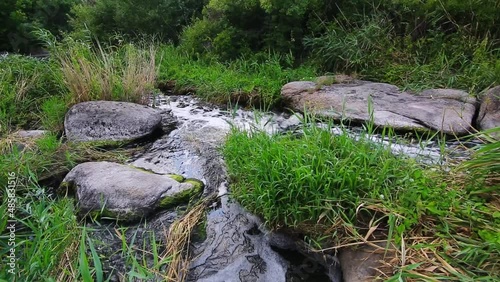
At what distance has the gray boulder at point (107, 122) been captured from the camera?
3.58 metres

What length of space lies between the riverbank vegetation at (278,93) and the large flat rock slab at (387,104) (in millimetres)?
274

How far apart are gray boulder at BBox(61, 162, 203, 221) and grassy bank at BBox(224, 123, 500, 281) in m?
0.48

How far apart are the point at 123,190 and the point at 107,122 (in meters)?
1.47

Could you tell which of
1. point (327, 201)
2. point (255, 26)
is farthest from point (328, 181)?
point (255, 26)

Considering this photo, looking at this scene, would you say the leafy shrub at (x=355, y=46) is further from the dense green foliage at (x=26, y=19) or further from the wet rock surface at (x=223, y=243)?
the dense green foliage at (x=26, y=19)

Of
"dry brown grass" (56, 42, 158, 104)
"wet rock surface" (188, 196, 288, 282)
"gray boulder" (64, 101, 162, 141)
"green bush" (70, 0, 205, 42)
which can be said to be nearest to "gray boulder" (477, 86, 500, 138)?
"wet rock surface" (188, 196, 288, 282)

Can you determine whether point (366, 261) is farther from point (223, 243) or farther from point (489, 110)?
point (489, 110)

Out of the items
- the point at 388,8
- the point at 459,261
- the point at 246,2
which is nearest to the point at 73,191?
the point at 459,261

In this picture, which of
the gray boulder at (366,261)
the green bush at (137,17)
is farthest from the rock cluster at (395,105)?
the green bush at (137,17)

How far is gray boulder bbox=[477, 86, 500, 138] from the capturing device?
10.7ft

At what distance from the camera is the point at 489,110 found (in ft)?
11.2

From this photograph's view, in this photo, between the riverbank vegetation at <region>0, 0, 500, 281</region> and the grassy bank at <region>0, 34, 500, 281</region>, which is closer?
the grassy bank at <region>0, 34, 500, 281</region>

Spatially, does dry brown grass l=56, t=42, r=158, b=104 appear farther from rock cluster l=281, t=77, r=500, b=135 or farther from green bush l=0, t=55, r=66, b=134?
rock cluster l=281, t=77, r=500, b=135

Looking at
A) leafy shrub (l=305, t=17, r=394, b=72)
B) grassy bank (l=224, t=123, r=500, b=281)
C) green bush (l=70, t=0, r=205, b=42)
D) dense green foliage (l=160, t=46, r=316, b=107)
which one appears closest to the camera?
grassy bank (l=224, t=123, r=500, b=281)
